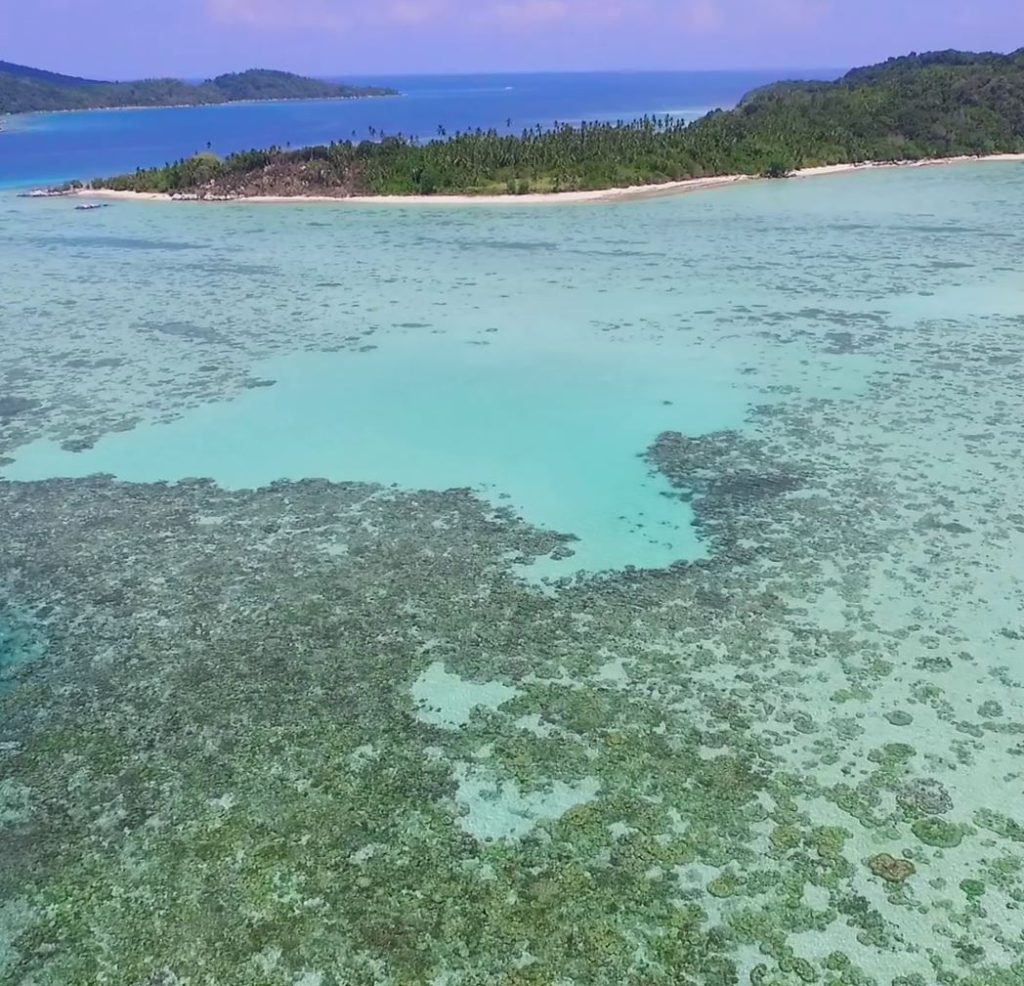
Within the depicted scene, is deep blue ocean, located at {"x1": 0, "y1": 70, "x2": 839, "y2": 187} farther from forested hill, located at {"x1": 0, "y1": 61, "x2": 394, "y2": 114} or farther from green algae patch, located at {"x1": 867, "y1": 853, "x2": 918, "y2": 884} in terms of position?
green algae patch, located at {"x1": 867, "y1": 853, "x2": 918, "y2": 884}

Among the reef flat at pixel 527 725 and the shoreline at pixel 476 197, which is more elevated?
the shoreline at pixel 476 197

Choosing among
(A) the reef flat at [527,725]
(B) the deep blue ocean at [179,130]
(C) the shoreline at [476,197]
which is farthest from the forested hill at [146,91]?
(A) the reef flat at [527,725]

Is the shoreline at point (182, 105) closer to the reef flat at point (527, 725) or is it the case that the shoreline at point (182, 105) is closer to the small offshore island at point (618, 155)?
the small offshore island at point (618, 155)

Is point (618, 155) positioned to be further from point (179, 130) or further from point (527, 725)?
point (179, 130)

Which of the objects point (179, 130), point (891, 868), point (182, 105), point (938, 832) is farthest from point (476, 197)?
point (182, 105)

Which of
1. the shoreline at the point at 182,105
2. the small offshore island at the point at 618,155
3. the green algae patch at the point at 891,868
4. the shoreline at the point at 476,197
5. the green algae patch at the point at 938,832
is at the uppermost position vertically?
the shoreline at the point at 182,105

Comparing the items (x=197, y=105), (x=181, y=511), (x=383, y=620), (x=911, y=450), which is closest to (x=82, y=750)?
(x=383, y=620)
